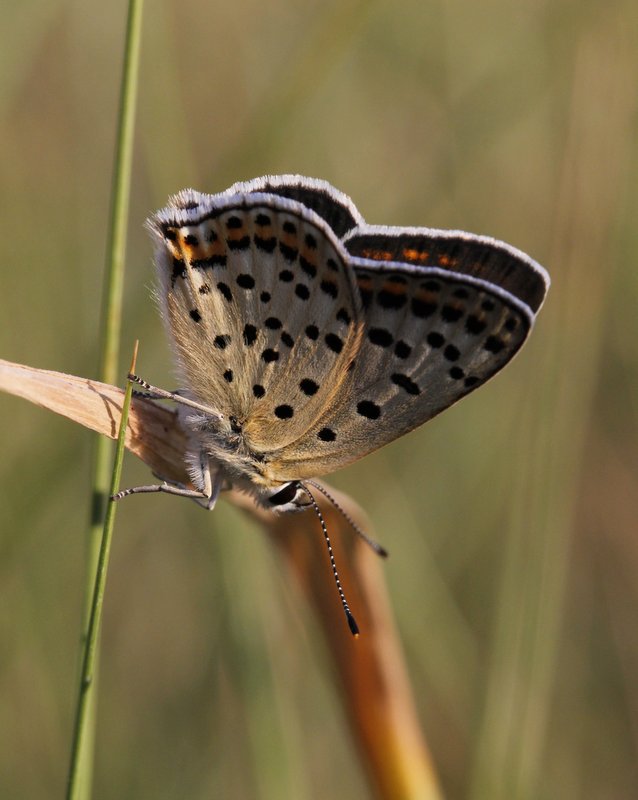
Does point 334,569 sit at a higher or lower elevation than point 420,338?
lower

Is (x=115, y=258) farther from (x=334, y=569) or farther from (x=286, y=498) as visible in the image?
(x=334, y=569)

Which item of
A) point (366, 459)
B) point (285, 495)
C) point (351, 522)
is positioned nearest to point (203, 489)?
point (285, 495)

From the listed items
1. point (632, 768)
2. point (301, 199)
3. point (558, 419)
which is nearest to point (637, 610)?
point (632, 768)

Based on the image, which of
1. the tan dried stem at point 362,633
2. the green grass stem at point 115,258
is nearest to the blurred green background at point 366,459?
the tan dried stem at point 362,633

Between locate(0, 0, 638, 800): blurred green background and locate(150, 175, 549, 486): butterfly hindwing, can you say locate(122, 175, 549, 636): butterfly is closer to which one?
locate(150, 175, 549, 486): butterfly hindwing

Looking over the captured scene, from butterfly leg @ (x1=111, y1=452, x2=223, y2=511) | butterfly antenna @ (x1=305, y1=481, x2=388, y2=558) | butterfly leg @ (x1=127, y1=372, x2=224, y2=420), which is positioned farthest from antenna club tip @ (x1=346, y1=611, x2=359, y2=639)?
butterfly leg @ (x1=127, y1=372, x2=224, y2=420)

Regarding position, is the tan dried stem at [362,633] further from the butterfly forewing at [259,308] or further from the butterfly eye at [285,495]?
the butterfly forewing at [259,308]

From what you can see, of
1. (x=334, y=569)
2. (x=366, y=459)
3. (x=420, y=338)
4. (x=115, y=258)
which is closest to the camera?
(x=115, y=258)

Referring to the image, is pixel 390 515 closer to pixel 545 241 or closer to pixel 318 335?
pixel 318 335
